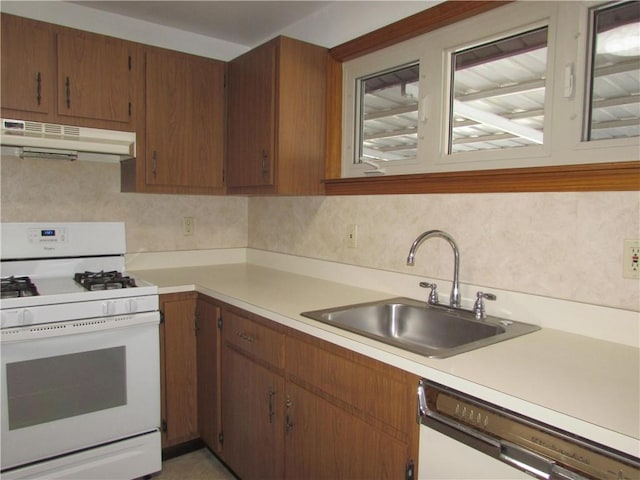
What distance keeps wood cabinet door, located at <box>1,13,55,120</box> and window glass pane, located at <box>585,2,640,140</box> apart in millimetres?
2281

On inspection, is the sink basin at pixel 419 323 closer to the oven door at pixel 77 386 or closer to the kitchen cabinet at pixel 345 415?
the kitchen cabinet at pixel 345 415

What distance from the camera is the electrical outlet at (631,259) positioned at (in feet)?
4.32

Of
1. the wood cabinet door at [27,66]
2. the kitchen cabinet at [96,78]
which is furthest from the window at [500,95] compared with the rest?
the wood cabinet door at [27,66]

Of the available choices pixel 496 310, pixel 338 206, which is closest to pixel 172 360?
pixel 338 206

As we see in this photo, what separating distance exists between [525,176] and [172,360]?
5.95ft

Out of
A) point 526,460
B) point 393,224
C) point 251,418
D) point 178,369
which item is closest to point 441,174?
point 393,224

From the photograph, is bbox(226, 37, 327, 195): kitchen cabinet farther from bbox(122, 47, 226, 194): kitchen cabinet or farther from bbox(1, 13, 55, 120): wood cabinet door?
bbox(1, 13, 55, 120): wood cabinet door

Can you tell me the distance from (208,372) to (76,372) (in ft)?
1.91

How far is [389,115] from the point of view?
224 centimetres

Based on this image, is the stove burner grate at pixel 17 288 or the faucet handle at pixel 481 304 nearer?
the faucet handle at pixel 481 304

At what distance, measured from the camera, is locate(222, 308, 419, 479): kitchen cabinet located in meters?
1.26

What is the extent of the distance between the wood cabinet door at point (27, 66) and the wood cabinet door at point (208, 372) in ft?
3.96

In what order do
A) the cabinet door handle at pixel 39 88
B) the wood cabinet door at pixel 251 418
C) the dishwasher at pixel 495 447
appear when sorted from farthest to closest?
the cabinet door handle at pixel 39 88, the wood cabinet door at pixel 251 418, the dishwasher at pixel 495 447

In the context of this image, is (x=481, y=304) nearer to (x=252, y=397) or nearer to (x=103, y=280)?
(x=252, y=397)
